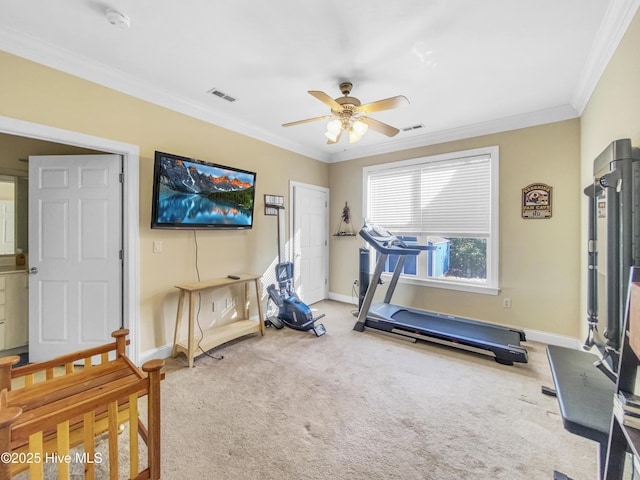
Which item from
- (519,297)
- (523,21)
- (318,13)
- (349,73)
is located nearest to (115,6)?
(318,13)

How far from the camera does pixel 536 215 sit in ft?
11.0

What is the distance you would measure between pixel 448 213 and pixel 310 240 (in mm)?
2190

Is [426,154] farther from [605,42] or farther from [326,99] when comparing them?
[326,99]

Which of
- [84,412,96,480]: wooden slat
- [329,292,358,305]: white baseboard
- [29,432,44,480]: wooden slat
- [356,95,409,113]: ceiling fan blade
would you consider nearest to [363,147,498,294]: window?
[329,292,358,305]: white baseboard

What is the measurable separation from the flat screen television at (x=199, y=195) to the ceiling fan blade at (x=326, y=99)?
4.87ft

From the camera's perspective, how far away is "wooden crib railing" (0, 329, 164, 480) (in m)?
0.95

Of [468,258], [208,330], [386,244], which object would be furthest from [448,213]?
[208,330]

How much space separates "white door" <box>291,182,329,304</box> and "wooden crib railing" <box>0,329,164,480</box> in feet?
10.0

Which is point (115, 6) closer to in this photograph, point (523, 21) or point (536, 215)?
point (523, 21)

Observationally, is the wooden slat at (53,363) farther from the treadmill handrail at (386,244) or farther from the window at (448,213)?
the window at (448,213)

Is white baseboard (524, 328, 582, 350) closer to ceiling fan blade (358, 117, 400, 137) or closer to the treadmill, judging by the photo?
the treadmill

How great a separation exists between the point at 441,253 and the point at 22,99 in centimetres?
462

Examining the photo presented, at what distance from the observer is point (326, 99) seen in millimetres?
2256

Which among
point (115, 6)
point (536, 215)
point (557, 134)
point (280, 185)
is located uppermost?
point (115, 6)
